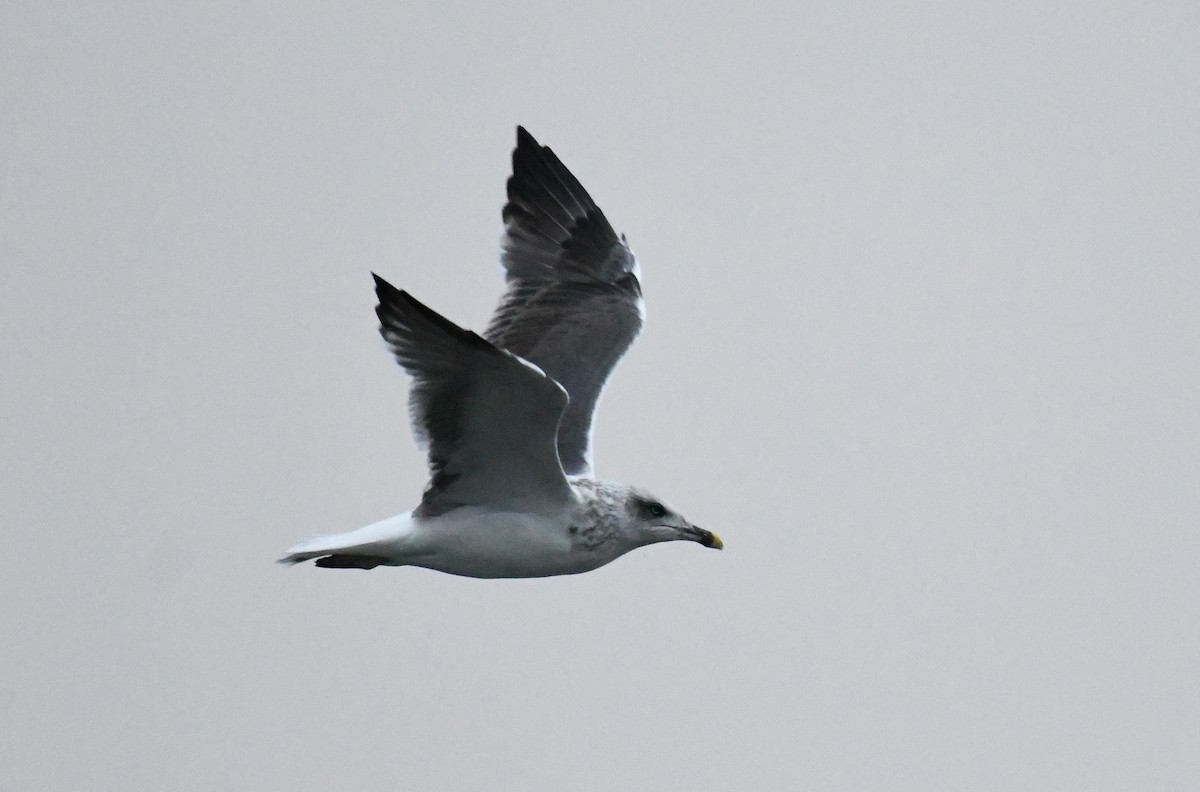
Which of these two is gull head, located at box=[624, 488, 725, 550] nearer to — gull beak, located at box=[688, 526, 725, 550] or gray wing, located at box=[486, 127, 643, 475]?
gull beak, located at box=[688, 526, 725, 550]

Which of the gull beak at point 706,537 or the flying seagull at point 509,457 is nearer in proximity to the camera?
the flying seagull at point 509,457

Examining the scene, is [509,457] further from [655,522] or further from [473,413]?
[655,522]

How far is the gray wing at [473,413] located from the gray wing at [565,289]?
104cm

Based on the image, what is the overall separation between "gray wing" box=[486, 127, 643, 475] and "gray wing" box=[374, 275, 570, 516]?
1043 millimetres

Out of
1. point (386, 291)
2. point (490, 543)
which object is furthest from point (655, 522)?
point (386, 291)

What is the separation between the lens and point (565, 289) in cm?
1099

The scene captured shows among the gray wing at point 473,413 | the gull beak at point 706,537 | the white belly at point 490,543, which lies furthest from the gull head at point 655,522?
the gray wing at point 473,413

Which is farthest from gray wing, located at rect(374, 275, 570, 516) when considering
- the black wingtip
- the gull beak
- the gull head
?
the gull beak

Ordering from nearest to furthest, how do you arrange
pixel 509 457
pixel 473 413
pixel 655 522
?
1. pixel 473 413
2. pixel 509 457
3. pixel 655 522

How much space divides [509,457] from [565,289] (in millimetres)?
2788

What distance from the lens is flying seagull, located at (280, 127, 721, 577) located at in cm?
782

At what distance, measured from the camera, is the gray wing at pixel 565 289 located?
400 inches

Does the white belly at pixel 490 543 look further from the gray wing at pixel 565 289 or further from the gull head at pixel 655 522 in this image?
the gray wing at pixel 565 289

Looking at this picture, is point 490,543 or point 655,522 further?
point 655,522
